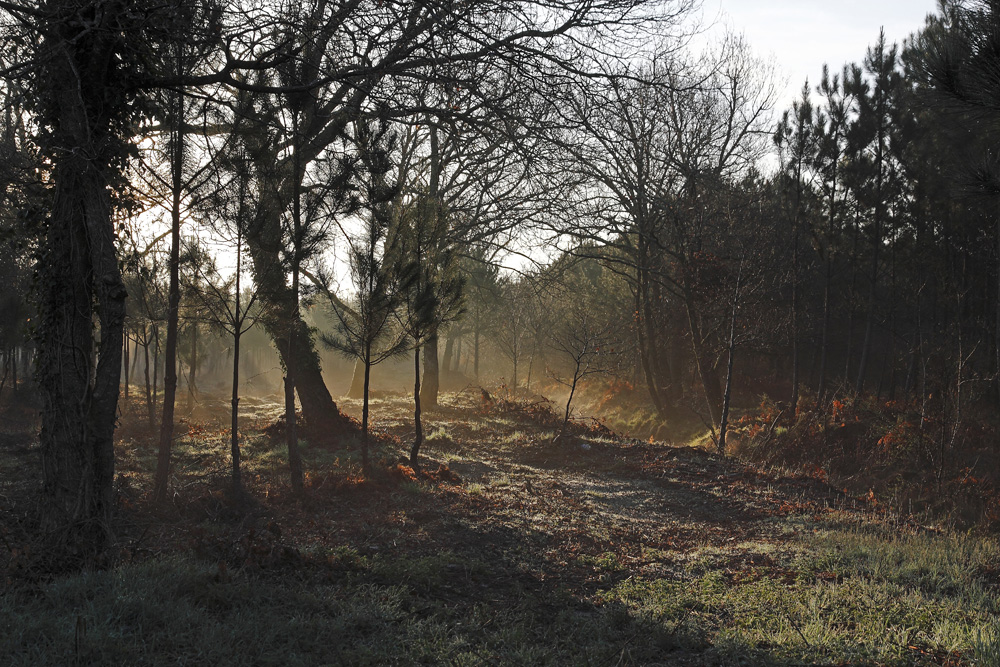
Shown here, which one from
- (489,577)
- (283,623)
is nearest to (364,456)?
(489,577)

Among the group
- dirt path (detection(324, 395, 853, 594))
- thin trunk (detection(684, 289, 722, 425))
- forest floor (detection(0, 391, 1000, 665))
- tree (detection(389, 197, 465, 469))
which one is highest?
tree (detection(389, 197, 465, 469))

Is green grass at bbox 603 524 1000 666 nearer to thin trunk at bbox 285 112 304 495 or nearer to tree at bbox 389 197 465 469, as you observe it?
thin trunk at bbox 285 112 304 495

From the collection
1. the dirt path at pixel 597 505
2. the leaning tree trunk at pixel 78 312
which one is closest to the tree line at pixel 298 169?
the leaning tree trunk at pixel 78 312

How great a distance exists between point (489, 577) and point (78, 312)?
13.7 ft

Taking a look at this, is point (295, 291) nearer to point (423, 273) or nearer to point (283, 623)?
point (423, 273)

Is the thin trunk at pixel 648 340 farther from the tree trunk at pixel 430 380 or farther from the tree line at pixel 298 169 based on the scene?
the tree trunk at pixel 430 380

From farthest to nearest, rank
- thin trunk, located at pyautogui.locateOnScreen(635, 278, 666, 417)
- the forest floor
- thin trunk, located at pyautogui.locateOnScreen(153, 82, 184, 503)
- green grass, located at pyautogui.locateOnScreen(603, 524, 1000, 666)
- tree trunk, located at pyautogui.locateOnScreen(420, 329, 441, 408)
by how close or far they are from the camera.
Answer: thin trunk, located at pyautogui.locateOnScreen(635, 278, 666, 417) → tree trunk, located at pyautogui.locateOnScreen(420, 329, 441, 408) → thin trunk, located at pyautogui.locateOnScreen(153, 82, 184, 503) → green grass, located at pyautogui.locateOnScreen(603, 524, 1000, 666) → the forest floor

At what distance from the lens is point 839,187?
63.6ft

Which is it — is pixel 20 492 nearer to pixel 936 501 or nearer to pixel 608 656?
pixel 608 656

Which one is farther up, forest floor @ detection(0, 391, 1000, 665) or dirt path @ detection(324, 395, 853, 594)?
forest floor @ detection(0, 391, 1000, 665)

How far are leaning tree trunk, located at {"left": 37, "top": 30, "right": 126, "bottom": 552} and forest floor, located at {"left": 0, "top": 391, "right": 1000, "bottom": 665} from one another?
1.52 ft

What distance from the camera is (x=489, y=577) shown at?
19.7ft

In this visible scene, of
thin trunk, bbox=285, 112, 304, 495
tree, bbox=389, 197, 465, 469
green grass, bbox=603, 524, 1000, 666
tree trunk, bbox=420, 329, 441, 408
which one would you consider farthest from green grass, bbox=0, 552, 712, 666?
tree trunk, bbox=420, 329, 441, 408

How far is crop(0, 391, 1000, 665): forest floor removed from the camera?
13.0 feet
